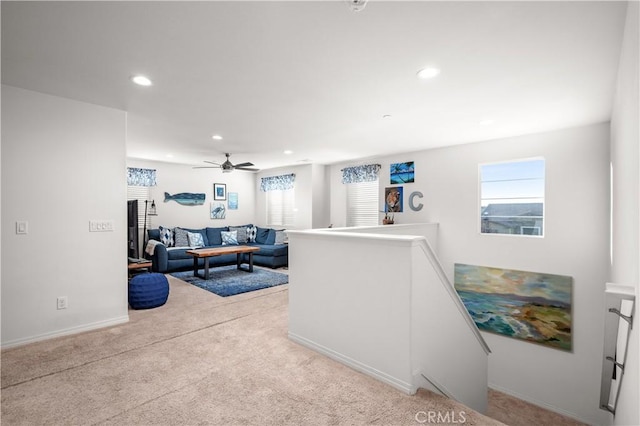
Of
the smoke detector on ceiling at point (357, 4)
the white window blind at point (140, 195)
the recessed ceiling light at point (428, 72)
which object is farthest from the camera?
the white window blind at point (140, 195)

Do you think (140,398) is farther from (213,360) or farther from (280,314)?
(280,314)

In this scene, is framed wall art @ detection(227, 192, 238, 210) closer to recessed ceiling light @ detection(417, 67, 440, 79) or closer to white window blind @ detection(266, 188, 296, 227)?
white window blind @ detection(266, 188, 296, 227)

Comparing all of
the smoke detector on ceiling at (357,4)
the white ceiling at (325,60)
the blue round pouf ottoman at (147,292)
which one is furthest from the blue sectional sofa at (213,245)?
the smoke detector on ceiling at (357,4)

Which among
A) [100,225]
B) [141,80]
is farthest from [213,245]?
[141,80]

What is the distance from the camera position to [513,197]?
14.7ft

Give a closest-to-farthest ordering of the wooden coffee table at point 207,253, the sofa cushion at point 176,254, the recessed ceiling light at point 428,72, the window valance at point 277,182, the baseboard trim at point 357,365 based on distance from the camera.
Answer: the baseboard trim at point 357,365 < the recessed ceiling light at point 428,72 < the wooden coffee table at point 207,253 < the sofa cushion at point 176,254 < the window valance at point 277,182

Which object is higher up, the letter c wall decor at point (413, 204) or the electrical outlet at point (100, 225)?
the letter c wall decor at point (413, 204)

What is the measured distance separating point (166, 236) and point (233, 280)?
2.17m

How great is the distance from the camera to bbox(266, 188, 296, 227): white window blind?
7.84 m

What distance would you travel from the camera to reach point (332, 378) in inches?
86.6

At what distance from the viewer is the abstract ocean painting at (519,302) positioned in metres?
3.95

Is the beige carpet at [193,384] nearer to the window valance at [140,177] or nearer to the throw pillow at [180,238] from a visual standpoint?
the throw pillow at [180,238]

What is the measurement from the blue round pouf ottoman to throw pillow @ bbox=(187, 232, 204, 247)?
9.28 ft

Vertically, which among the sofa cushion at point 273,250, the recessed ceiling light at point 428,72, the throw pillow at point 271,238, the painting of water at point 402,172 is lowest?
the sofa cushion at point 273,250
